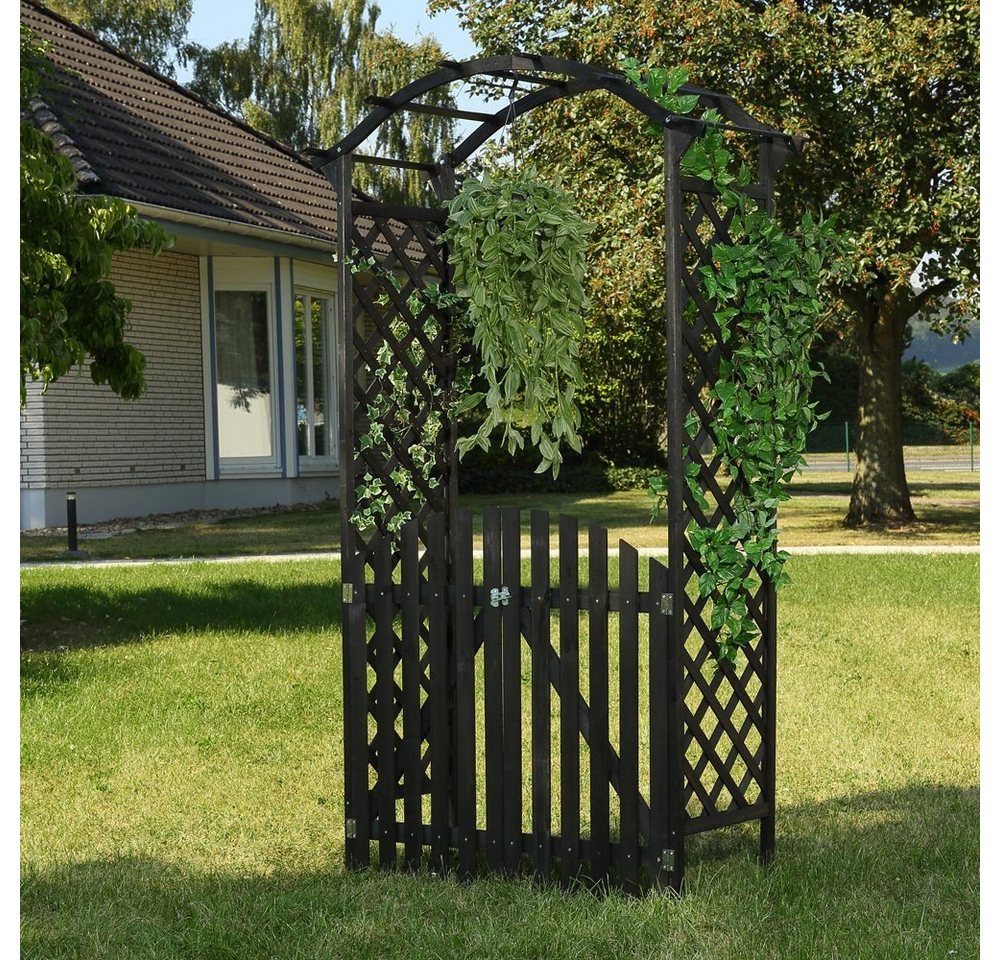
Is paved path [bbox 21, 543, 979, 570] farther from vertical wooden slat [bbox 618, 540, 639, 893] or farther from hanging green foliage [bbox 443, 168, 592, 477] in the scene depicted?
vertical wooden slat [bbox 618, 540, 639, 893]

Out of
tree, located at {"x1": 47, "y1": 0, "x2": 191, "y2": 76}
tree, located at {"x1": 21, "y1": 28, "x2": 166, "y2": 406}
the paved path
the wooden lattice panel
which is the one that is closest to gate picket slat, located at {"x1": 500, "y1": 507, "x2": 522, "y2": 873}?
the wooden lattice panel

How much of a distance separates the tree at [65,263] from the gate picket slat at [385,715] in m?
3.94

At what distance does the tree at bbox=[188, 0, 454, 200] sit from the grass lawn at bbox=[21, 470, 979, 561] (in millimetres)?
12550

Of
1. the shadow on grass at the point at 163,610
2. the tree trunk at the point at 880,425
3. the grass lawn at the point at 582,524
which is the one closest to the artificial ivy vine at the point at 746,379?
the shadow on grass at the point at 163,610

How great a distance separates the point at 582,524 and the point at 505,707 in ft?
46.8

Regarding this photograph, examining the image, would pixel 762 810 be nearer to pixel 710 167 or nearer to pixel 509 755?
pixel 509 755

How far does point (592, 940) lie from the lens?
4.41m

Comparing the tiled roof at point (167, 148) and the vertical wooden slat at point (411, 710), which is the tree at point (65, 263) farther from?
the tiled roof at point (167, 148)

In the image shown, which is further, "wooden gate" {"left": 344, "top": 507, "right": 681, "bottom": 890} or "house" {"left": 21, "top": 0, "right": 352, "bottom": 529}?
"house" {"left": 21, "top": 0, "right": 352, "bottom": 529}

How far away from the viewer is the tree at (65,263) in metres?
8.52

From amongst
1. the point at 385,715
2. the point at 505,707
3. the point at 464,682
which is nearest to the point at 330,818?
the point at 385,715

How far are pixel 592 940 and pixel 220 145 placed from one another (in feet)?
64.1

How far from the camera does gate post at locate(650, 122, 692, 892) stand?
4.70m

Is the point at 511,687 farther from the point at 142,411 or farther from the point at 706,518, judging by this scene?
the point at 142,411
